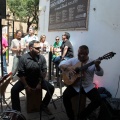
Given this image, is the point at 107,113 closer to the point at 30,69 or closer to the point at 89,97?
the point at 89,97

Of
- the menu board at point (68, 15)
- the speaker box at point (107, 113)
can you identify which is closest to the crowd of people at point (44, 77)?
the speaker box at point (107, 113)

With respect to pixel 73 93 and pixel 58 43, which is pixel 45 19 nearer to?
pixel 58 43

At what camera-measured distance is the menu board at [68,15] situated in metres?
7.00

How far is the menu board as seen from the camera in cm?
700

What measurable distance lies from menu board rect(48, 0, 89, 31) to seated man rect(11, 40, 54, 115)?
2665mm

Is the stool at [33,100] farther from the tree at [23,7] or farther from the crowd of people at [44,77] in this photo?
the tree at [23,7]

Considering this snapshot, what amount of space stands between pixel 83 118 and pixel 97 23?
115 inches

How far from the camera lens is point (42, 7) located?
12.2m

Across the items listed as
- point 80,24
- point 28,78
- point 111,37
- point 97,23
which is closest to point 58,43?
point 80,24

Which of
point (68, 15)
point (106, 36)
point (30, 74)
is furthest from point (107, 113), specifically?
point (68, 15)

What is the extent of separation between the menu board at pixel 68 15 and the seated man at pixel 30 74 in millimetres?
2665

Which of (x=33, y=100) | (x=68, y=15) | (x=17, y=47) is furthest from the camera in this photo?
(x=68, y=15)

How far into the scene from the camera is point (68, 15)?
8141mm

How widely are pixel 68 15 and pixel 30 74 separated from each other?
404 centimetres
